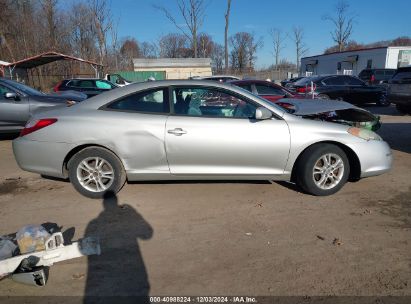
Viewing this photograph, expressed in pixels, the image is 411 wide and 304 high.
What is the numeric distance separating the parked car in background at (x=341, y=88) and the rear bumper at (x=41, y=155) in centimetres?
1103

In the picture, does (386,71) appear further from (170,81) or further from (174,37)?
(174,37)

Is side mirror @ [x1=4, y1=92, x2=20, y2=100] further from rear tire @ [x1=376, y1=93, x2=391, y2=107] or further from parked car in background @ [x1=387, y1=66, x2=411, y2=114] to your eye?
rear tire @ [x1=376, y1=93, x2=391, y2=107]

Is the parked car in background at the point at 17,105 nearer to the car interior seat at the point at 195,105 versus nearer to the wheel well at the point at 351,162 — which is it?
the car interior seat at the point at 195,105

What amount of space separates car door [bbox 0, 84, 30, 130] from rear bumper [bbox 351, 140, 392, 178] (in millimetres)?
7281

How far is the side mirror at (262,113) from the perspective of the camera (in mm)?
4121

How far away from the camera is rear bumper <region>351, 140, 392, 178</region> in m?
4.41

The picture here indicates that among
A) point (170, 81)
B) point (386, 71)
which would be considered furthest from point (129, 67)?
point (170, 81)

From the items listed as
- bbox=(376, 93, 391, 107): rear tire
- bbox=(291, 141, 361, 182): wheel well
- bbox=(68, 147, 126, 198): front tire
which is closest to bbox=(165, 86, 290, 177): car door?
bbox=(291, 141, 361, 182): wheel well

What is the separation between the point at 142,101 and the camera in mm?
4359

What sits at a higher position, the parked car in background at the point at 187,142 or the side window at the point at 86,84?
the side window at the point at 86,84

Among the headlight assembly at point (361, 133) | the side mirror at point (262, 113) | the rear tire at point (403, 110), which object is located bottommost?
the rear tire at point (403, 110)

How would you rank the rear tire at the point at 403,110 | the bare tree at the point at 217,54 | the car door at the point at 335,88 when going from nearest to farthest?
the rear tire at the point at 403,110 → the car door at the point at 335,88 → the bare tree at the point at 217,54

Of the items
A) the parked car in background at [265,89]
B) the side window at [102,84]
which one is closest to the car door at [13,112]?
the parked car in background at [265,89]

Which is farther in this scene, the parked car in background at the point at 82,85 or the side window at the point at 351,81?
A: the parked car in background at the point at 82,85
